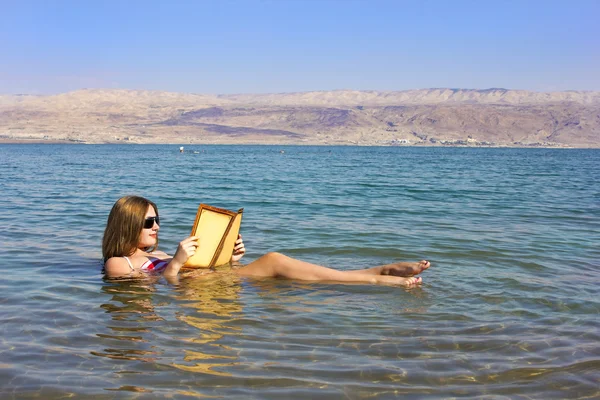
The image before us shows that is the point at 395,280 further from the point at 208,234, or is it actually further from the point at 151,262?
the point at 151,262

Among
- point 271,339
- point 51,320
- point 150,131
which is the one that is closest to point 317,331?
point 271,339

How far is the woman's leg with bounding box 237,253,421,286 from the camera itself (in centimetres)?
714

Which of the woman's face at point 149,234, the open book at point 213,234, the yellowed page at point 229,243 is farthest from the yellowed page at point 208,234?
the woman's face at point 149,234

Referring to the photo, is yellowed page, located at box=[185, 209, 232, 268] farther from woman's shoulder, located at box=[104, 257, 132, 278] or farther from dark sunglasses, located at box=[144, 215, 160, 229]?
woman's shoulder, located at box=[104, 257, 132, 278]

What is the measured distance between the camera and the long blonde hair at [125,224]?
6914 mm

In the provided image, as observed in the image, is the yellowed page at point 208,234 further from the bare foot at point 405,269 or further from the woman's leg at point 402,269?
the bare foot at point 405,269

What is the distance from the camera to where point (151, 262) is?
7301mm

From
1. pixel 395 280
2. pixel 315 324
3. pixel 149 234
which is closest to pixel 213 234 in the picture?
pixel 149 234

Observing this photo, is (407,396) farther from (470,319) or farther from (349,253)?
(349,253)

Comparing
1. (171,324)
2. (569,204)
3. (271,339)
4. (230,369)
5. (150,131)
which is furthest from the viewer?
(150,131)

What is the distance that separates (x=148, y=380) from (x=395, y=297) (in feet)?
10.6

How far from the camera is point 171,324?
5730 mm

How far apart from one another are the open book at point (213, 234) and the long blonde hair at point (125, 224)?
542mm

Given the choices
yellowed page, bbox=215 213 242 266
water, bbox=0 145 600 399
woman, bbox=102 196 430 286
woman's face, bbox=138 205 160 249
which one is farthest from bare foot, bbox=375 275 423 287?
woman's face, bbox=138 205 160 249
